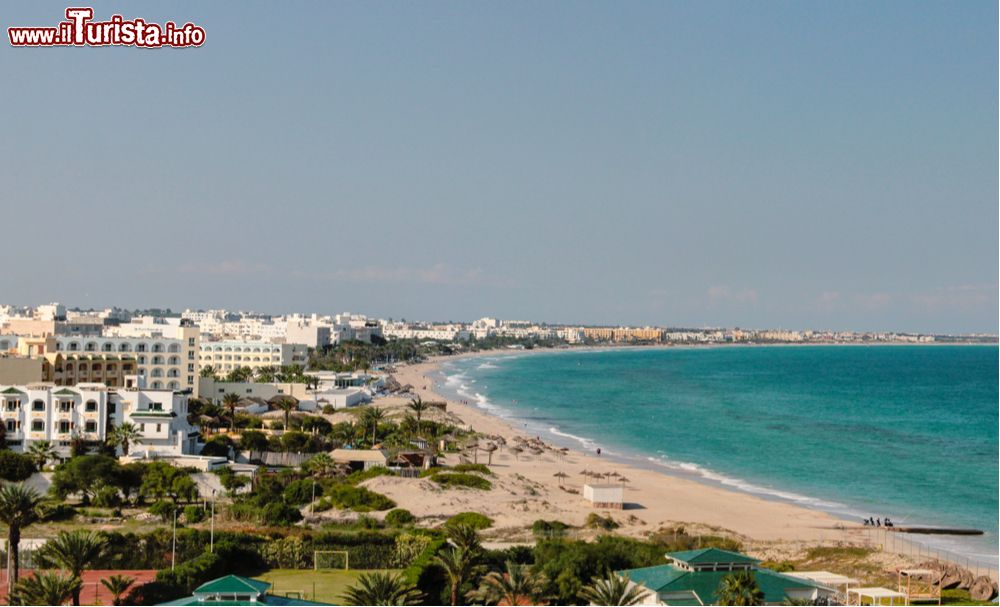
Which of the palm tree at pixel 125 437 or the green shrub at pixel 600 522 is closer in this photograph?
the green shrub at pixel 600 522

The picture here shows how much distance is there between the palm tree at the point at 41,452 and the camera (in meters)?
45.8

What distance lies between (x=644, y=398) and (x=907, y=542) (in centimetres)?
7806

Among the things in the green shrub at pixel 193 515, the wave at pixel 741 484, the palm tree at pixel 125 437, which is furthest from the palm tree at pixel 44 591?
the wave at pixel 741 484

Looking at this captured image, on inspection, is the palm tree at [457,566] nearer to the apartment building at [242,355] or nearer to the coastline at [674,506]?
the coastline at [674,506]

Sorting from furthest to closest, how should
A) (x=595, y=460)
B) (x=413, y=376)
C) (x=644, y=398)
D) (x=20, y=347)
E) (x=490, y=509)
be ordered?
(x=413, y=376) < (x=644, y=398) < (x=20, y=347) < (x=595, y=460) < (x=490, y=509)

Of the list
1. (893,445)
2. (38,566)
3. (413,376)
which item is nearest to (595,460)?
(893,445)

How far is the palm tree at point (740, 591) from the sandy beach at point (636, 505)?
12.3 meters

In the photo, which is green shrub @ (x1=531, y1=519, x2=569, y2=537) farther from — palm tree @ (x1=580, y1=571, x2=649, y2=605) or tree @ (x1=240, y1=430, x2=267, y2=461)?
tree @ (x1=240, y1=430, x2=267, y2=461)

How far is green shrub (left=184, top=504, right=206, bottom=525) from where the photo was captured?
3606 cm

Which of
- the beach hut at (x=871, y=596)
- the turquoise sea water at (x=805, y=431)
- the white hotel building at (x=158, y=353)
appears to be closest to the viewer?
the beach hut at (x=871, y=596)

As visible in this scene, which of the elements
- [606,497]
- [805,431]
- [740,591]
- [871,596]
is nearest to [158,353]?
[606,497]

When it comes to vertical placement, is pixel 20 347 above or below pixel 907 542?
above

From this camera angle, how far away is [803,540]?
37.5 meters

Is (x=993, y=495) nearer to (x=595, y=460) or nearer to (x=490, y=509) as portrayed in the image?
(x=595, y=460)
